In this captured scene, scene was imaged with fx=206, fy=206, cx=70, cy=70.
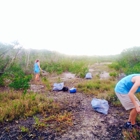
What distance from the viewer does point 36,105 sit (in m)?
4.71

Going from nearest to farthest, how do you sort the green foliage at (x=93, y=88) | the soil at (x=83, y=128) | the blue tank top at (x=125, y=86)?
the blue tank top at (x=125, y=86) < the soil at (x=83, y=128) < the green foliage at (x=93, y=88)

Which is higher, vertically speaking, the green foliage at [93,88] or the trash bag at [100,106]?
the trash bag at [100,106]

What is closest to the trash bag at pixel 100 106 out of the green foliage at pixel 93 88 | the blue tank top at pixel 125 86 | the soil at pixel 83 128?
the soil at pixel 83 128

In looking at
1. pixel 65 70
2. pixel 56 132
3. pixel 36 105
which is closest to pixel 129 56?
pixel 65 70

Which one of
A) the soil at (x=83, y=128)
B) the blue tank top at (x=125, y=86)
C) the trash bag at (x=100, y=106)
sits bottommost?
the soil at (x=83, y=128)

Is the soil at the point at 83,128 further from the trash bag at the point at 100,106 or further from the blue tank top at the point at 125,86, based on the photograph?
the blue tank top at the point at 125,86

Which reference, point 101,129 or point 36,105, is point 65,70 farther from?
point 101,129

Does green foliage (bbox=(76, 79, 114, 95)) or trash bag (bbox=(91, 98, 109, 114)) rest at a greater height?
trash bag (bbox=(91, 98, 109, 114))

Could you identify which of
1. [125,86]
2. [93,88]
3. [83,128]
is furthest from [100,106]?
[93,88]

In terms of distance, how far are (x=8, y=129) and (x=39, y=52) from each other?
12.8m

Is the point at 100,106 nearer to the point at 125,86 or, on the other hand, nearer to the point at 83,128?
the point at 83,128

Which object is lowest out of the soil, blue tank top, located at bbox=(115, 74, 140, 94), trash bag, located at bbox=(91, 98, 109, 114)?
the soil

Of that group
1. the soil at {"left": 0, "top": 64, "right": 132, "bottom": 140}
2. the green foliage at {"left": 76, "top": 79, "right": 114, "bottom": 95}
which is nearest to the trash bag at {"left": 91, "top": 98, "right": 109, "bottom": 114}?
the soil at {"left": 0, "top": 64, "right": 132, "bottom": 140}

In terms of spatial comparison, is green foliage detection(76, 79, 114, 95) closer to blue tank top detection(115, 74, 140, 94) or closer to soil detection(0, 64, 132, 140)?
soil detection(0, 64, 132, 140)
